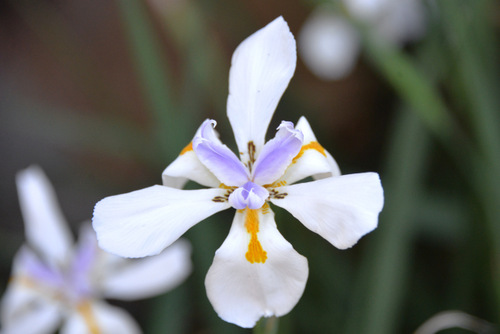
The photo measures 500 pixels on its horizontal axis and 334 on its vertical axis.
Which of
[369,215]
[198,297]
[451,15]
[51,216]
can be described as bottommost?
[198,297]

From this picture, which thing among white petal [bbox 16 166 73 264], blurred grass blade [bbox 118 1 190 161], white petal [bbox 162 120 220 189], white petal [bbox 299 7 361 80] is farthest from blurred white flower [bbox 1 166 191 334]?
white petal [bbox 299 7 361 80]

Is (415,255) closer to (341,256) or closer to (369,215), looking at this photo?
(341,256)

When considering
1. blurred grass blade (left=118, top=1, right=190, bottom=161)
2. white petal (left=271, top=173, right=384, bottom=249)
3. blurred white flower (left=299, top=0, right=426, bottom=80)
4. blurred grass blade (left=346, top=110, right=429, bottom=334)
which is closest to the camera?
white petal (left=271, top=173, right=384, bottom=249)

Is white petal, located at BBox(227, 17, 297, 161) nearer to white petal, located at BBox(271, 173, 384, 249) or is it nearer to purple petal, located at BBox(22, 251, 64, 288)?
white petal, located at BBox(271, 173, 384, 249)

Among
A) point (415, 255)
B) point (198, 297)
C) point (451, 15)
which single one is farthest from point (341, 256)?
point (451, 15)

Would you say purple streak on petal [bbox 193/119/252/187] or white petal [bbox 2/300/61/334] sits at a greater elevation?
purple streak on petal [bbox 193/119/252/187]

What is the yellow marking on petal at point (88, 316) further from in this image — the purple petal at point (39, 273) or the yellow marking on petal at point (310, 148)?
the yellow marking on petal at point (310, 148)
